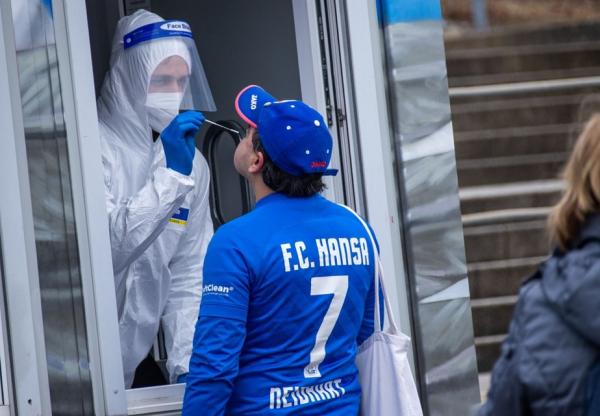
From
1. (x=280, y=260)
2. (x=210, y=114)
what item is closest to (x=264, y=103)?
(x=280, y=260)

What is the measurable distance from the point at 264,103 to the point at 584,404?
1327 millimetres

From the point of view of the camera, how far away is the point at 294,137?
2.63 metres

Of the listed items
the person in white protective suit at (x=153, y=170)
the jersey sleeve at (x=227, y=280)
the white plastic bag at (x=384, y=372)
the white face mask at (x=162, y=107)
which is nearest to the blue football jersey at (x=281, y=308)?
the jersey sleeve at (x=227, y=280)

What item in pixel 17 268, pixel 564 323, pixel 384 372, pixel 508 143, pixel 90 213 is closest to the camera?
pixel 564 323

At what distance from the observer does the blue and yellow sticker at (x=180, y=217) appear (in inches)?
148

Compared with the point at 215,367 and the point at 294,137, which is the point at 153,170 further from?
the point at 215,367

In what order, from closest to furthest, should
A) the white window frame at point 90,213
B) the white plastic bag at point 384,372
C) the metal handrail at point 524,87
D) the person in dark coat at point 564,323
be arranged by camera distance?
the person in dark coat at point 564,323 < the white plastic bag at point 384,372 < the white window frame at point 90,213 < the metal handrail at point 524,87

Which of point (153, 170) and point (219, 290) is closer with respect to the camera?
point (219, 290)

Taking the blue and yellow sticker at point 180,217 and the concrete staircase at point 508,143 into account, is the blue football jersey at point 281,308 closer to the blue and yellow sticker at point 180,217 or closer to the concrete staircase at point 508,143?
the blue and yellow sticker at point 180,217

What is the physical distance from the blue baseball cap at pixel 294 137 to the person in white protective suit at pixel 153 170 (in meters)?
0.99

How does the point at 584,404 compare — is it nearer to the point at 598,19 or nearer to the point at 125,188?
the point at 125,188

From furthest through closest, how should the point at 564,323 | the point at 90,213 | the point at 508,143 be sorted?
the point at 508,143
the point at 90,213
the point at 564,323

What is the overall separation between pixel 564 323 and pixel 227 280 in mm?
938

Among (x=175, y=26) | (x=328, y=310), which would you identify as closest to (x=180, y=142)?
(x=175, y=26)
